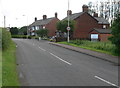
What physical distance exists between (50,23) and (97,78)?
88.3 metres

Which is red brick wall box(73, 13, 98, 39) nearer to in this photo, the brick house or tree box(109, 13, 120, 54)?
the brick house

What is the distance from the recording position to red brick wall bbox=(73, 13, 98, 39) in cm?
7294

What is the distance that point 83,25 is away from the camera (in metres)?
73.7

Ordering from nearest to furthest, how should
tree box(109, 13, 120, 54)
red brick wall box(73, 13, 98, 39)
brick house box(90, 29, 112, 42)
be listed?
tree box(109, 13, 120, 54), brick house box(90, 29, 112, 42), red brick wall box(73, 13, 98, 39)

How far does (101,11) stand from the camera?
109 metres

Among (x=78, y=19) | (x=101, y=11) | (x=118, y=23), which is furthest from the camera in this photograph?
(x=101, y=11)

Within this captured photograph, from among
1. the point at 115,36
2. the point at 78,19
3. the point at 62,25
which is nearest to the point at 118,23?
the point at 115,36

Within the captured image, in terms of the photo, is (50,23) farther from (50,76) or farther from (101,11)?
(50,76)

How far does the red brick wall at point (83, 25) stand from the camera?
→ 7294 cm

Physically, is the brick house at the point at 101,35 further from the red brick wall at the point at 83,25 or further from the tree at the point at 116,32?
the tree at the point at 116,32

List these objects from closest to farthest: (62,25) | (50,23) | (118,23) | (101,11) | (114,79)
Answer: (114,79)
(118,23)
(62,25)
(50,23)
(101,11)

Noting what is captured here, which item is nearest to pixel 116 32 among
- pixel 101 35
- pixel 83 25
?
pixel 101 35

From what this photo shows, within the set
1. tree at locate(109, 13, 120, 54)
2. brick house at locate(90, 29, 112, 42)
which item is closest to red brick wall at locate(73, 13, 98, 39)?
brick house at locate(90, 29, 112, 42)

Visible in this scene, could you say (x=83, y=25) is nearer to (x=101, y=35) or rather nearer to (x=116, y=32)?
(x=101, y=35)
